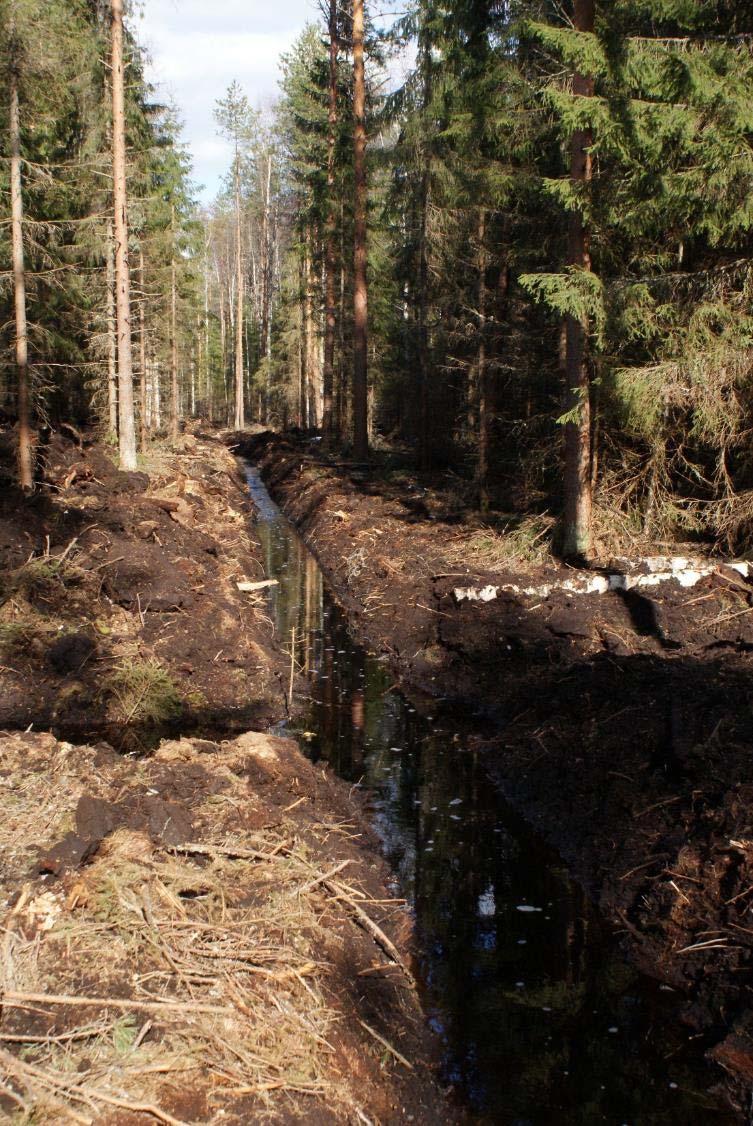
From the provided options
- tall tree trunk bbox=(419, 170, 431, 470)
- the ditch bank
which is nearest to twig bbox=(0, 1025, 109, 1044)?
the ditch bank

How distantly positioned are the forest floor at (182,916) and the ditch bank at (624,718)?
166cm

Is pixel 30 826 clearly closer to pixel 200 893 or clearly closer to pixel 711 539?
pixel 200 893

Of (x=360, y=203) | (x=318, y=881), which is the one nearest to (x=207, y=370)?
(x=360, y=203)

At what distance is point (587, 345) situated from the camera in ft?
43.3

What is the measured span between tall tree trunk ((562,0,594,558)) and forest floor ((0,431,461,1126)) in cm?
550

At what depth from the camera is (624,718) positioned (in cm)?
847

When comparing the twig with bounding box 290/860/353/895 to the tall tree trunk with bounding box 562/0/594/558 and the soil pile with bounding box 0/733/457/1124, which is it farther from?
the tall tree trunk with bounding box 562/0/594/558

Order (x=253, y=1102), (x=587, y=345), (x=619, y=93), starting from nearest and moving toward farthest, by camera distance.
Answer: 1. (x=253, y=1102)
2. (x=619, y=93)
3. (x=587, y=345)

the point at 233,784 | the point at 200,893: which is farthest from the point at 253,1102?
the point at 233,784

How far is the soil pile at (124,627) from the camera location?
979 cm

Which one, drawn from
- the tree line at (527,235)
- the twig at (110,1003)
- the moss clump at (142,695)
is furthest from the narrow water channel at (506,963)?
the tree line at (527,235)

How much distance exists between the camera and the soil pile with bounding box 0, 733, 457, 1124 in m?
4.02

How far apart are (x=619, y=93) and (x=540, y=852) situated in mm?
9425

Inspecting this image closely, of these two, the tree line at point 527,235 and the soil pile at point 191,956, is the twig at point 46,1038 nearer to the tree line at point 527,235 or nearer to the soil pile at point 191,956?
the soil pile at point 191,956
